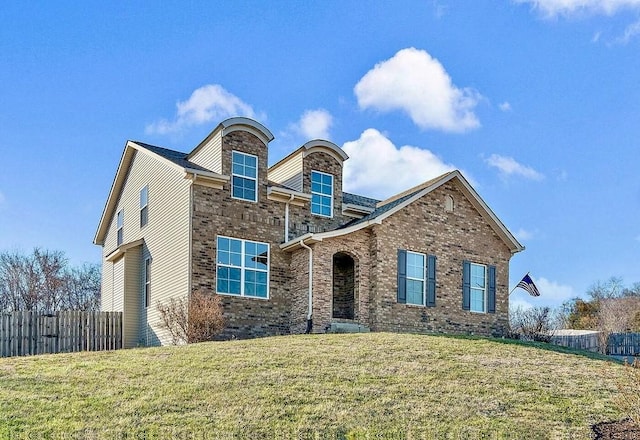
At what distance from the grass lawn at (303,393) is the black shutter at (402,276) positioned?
5.38 meters

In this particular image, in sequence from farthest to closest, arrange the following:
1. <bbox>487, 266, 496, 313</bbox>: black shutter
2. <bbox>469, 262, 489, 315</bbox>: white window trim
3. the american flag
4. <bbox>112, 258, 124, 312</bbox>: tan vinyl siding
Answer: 1. the american flag
2. <bbox>487, 266, 496, 313</bbox>: black shutter
3. <bbox>469, 262, 489, 315</bbox>: white window trim
4. <bbox>112, 258, 124, 312</bbox>: tan vinyl siding

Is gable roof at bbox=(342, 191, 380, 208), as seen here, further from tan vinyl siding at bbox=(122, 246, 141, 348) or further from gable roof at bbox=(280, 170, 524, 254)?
tan vinyl siding at bbox=(122, 246, 141, 348)

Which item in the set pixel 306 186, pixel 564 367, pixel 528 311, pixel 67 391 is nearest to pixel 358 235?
pixel 306 186

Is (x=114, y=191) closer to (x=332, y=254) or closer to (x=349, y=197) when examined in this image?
(x=349, y=197)

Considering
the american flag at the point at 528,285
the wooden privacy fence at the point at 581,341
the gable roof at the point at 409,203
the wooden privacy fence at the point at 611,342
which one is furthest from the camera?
the wooden privacy fence at the point at 611,342

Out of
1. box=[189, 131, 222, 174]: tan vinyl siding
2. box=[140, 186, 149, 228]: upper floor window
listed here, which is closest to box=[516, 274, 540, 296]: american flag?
box=[189, 131, 222, 174]: tan vinyl siding

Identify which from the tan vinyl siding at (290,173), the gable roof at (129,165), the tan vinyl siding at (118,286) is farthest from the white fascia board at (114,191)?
the tan vinyl siding at (290,173)

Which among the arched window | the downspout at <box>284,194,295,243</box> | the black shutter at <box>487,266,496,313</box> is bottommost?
the black shutter at <box>487,266,496,313</box>

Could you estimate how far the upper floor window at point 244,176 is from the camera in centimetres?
2219

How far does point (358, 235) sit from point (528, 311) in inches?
806

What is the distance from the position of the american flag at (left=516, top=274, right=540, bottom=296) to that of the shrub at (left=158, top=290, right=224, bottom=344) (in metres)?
11.3

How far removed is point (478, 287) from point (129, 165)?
1351cm

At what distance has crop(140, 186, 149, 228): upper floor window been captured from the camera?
24688 millimetres

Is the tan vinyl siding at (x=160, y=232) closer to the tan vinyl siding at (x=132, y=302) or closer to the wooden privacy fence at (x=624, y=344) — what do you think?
the tan vinyl siding at (x=132, y=302)
